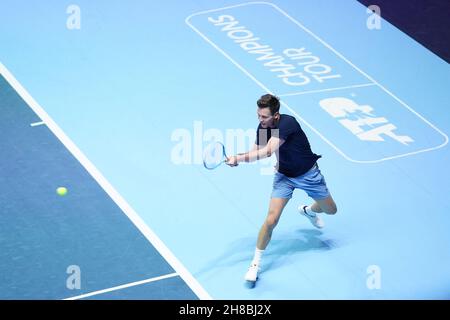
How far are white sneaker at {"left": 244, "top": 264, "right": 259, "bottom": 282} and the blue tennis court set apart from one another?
0.53 feet

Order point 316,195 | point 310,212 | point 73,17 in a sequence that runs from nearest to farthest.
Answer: point 316,195
point 310,212
point 73,17

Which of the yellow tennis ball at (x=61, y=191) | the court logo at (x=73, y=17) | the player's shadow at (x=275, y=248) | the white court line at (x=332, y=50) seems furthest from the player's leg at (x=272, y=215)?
the court logo at (x=73, y=17)

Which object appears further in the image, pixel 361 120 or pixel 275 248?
pixel 361 120

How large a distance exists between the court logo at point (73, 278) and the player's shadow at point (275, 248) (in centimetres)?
123

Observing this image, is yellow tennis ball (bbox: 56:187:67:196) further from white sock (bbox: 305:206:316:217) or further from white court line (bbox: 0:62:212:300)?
white sock (bbox: 305:206:316:217)

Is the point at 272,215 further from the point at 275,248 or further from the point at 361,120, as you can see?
the point at 361,120

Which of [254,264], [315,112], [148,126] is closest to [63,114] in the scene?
[148,126]

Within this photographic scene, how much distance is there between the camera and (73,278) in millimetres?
9875

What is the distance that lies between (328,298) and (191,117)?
4.15 metres

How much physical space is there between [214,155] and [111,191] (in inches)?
77.4

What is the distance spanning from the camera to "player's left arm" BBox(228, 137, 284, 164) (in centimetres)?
940

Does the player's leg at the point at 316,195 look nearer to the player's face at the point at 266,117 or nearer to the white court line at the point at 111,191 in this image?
the player's face at the point at 266,117

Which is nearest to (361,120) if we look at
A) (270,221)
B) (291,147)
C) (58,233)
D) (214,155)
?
(291,147)

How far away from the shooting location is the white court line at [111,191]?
998 centimetres
